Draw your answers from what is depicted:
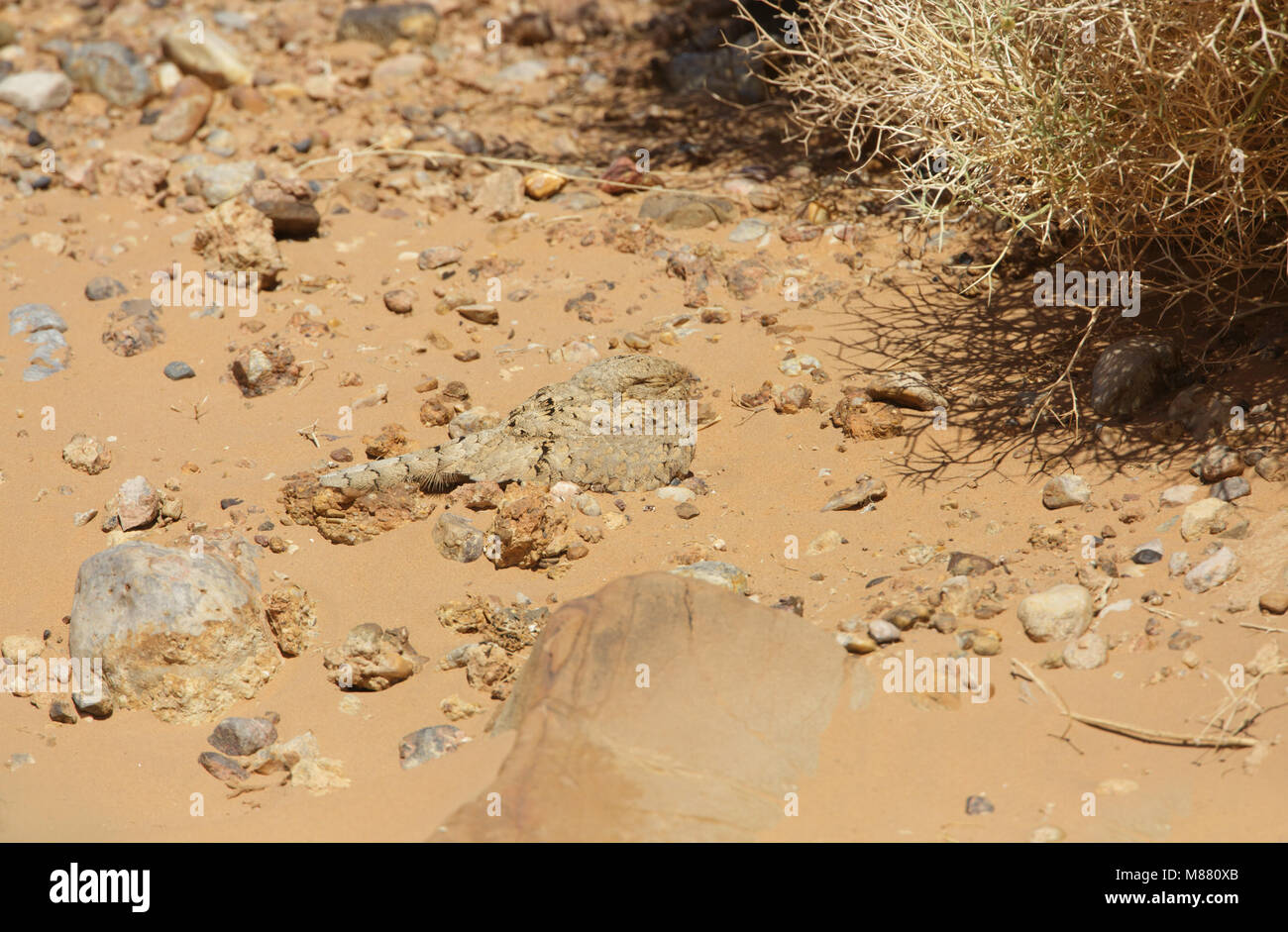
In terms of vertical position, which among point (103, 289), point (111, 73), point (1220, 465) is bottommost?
point (103, 289)

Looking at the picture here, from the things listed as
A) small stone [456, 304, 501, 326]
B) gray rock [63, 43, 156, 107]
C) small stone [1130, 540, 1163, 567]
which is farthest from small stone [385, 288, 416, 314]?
small stone [1130, 540, 1163, 567]

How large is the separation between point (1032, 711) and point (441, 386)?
102 inches

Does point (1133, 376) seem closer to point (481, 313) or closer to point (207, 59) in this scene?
point (481, 313)

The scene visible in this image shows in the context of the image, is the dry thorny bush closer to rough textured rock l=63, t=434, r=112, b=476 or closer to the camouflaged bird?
the camouflaged bird

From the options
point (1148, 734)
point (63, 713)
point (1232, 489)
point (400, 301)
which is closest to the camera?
point (1148, 734)

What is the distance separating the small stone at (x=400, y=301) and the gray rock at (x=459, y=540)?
1574mm

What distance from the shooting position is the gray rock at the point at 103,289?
5055 mm

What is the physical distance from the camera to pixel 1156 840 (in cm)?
235

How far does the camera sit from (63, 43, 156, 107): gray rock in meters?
6.70

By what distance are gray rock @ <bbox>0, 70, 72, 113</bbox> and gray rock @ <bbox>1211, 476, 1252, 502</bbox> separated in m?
6.61

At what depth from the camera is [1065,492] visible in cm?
343

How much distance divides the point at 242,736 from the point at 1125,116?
10.7ft

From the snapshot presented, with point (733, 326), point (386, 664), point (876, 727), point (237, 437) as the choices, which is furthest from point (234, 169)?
point (876, 727)

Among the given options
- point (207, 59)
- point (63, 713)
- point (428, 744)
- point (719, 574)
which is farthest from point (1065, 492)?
point (207, 59)
